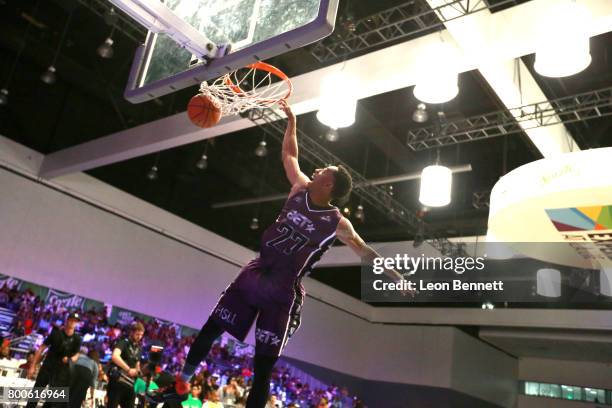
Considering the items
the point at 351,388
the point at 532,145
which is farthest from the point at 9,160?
the point at 351,388

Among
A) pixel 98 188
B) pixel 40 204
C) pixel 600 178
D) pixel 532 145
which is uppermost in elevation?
pixel 532 145

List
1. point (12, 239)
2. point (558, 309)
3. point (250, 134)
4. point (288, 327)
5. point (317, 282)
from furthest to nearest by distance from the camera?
point (317, 282) < point (558, 309) < point (250, 134) < point (12, 239) < point (288, 327)

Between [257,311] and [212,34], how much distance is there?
7.26 ft

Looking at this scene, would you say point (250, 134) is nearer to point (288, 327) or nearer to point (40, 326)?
point (40, 326)

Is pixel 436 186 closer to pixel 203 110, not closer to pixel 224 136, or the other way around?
pixel 203 110

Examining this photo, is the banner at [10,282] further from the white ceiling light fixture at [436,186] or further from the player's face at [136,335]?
the white ceiling light fixture at [436,186]

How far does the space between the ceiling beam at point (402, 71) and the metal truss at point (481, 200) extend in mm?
2589

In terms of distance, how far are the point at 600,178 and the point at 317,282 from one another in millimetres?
15194

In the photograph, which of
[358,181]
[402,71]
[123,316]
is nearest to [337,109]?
[402,71]

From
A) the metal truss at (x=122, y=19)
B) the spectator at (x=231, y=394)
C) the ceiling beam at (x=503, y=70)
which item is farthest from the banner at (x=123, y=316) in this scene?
the ceiling beam at (x=503, y=70)

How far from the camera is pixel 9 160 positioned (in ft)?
36.2

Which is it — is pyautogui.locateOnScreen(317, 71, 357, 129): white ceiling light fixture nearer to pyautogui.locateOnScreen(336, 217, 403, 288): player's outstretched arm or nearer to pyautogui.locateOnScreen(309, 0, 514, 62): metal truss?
pyautogui.locateOnScreen(309, 0, 514, 62): metal truss

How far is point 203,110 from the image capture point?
412cm

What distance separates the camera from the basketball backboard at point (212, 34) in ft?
11.5
